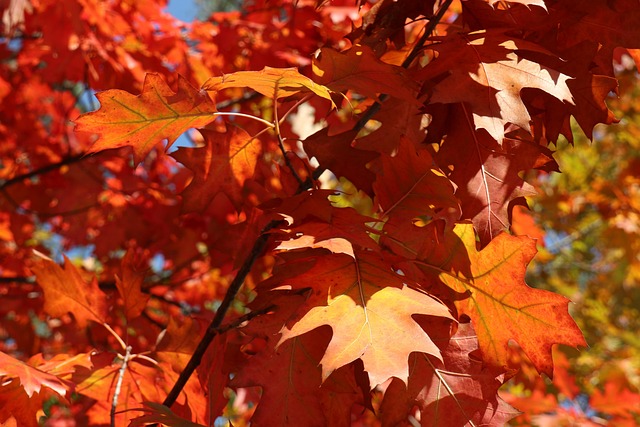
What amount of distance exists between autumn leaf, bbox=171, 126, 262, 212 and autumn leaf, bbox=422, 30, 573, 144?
0.36 meters

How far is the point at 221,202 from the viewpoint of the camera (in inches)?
94.3

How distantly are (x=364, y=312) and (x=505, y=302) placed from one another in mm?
237

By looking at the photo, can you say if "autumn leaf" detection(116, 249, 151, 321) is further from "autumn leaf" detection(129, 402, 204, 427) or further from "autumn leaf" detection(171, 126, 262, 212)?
"autumn leaf" detection(129, 402, 204, 427)

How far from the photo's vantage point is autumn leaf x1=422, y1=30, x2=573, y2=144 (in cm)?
102

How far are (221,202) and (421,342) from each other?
162 cm

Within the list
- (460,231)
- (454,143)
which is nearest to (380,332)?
(460,231)

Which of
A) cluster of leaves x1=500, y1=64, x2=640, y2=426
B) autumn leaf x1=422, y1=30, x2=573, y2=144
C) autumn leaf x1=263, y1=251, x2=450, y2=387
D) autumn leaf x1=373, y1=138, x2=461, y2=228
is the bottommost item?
cluster of leaves x1=500, y1=64, x2=640, y2=426

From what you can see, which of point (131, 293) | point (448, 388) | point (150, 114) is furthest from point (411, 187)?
point (131, 293)

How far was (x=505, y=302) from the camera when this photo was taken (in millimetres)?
1005

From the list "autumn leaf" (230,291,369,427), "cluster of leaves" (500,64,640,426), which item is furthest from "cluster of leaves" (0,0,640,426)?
"cluster of leaves" (500,64,640,426)

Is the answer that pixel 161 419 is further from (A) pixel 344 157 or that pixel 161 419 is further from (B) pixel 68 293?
(B) pixel 68 293

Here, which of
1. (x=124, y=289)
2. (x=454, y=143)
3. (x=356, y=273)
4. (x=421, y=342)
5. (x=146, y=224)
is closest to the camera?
(x=421, y=342)

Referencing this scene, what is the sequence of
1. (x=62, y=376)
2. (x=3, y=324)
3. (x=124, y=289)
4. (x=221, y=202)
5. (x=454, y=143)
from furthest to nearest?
1. (x=3, y=324)
2. (x=221, y=202)
3. (x=124, y=289)
4. (x=62, y=376)
5. (x=454, y=143)

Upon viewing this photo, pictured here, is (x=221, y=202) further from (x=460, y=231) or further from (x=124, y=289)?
(x=460, y=231)
